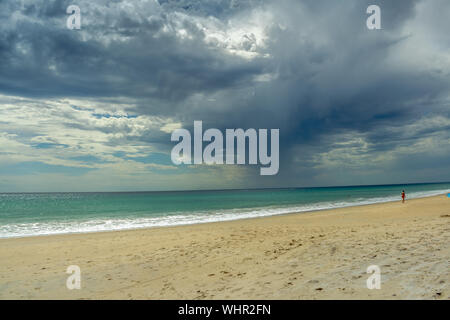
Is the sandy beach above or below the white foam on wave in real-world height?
above

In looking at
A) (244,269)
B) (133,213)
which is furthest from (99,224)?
(244,269)

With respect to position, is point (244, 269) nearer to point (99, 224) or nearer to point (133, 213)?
point (99, 224)

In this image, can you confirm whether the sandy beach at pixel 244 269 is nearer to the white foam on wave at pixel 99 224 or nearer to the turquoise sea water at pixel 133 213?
the white foam on wave at pixel 99 224

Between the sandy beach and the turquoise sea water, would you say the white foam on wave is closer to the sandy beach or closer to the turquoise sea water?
the turquoise sea water

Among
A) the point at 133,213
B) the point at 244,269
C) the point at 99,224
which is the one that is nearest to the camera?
the point at 244,269

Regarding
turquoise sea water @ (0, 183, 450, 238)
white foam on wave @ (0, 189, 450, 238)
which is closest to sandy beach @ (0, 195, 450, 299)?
white foam on wave @ (0, 189, 450, 238)

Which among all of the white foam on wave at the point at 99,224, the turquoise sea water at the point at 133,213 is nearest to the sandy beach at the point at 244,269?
the white foam on wave at the point at 99,224

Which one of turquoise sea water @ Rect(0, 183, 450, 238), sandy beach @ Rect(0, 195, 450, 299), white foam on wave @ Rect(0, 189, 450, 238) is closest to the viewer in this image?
sandy beach @ Rect(0, 195, 450, 299)

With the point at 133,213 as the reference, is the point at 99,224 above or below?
above

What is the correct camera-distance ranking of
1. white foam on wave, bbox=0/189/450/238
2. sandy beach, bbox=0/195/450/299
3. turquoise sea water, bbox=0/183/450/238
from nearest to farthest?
sandy beach, bbox=0/195/450/299
white foam on wave, bbox=0/189/450/238
turquoise sea water, bbox=0/183/450/238

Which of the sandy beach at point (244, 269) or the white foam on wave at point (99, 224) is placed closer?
the sandy beach at point (244, 269)
